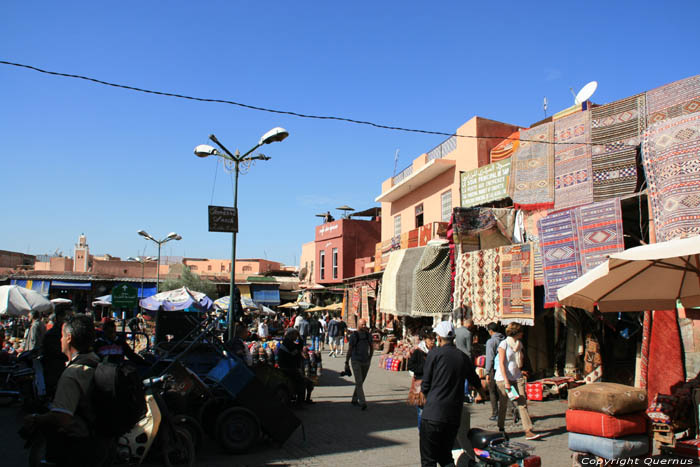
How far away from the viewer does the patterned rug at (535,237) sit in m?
11.0

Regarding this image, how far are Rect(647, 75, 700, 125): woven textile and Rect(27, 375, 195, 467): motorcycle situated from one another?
381 inches

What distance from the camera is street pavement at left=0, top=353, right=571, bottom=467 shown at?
6.35 meters

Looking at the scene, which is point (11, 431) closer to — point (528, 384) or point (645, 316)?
point (528, 384)

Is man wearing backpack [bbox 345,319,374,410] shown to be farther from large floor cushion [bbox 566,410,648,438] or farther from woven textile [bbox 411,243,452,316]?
large floor cushion [bbox 566,410,648,438]

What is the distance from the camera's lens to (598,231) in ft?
32.3

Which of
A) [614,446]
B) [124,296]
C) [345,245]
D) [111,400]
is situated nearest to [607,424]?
[614,446]

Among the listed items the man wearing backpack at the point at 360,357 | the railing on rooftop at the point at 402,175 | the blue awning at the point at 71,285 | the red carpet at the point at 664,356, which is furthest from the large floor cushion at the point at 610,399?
the blue awning at the point at 71,285

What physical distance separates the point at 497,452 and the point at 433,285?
9.81m

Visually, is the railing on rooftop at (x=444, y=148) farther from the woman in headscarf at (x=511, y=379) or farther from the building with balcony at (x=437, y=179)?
the woman in headscarf at (x=511, y=379)

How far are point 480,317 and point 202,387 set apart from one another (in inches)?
288

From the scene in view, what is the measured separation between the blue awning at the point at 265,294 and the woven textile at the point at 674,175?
125ft

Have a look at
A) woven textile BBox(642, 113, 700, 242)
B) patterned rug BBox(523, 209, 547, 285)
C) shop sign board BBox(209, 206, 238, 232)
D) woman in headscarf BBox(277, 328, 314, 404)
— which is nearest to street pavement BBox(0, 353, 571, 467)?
woman in headscarf BBox(277, 328, 314, 404)

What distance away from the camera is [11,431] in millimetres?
7855

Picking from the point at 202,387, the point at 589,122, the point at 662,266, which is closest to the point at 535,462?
the point at 662,266
